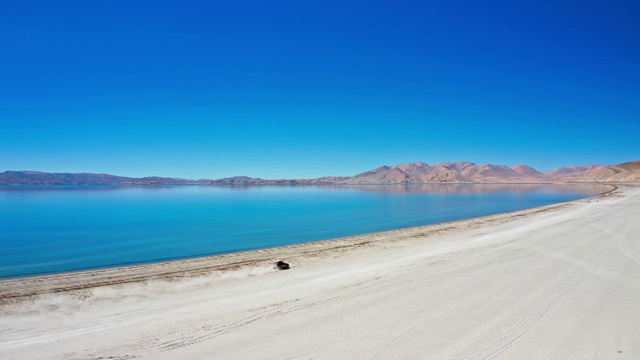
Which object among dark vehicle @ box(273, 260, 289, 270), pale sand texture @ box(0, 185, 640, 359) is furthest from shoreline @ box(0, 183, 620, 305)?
dark vehicle @ box(273, 260, 289, 270)

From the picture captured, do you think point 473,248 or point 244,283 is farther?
point 473,248

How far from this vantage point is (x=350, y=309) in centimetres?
649

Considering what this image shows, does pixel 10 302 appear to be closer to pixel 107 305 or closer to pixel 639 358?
pixel 107 305

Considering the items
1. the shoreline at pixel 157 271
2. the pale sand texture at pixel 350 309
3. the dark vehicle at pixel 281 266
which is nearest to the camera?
the pale sand texture at pixel 350 309

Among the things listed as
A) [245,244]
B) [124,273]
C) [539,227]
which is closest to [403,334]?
[124,273]

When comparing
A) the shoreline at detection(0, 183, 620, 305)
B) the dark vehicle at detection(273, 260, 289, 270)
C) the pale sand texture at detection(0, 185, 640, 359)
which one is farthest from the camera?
the dark vehicle at detection(273, 260, 289, 270)

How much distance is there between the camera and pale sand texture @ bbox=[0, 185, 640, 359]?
4891mm

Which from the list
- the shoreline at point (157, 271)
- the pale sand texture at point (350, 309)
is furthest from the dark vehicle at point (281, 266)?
the shoreline at point (157, 271)

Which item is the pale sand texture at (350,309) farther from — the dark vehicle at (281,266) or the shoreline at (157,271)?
the dark vehicle at (281,266)

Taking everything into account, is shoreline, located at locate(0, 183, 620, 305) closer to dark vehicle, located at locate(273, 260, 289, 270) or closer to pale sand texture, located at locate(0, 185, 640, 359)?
pale sand texture, located at locate(0, 185, 640, 359)

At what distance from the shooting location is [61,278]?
10.5 m

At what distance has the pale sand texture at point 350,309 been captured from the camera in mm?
4891

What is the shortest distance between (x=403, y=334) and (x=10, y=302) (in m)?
8.54

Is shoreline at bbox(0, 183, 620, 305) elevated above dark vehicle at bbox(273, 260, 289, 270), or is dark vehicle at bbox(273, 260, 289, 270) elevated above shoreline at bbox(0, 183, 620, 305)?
dark vehicle at bbox(273, 260, 289, 270)
